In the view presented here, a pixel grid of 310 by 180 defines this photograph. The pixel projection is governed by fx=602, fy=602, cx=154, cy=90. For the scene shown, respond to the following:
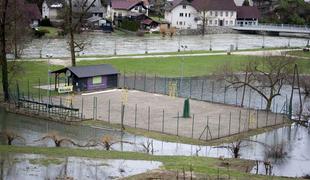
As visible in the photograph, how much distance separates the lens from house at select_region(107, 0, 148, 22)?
339ft

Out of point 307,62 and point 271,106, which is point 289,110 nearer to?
point 271,106

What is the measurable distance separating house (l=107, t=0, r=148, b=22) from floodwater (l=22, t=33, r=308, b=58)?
1456 cm

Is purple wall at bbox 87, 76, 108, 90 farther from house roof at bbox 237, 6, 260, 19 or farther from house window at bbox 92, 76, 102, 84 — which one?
house roof at bbox 237, 6, 260, 19

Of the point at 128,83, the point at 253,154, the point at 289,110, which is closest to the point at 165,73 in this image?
the point at 128,83

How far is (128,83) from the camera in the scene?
151 ft

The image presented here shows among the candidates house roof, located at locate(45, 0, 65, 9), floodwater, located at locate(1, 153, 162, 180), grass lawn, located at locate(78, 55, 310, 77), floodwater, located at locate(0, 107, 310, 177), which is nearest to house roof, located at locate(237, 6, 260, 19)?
house roof, located at locate(45, 0, 65, 9)

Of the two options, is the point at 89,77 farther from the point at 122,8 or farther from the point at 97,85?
the point at 122,8

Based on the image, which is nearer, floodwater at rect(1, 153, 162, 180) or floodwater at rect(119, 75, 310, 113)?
floodwater at rect(1, 153, 162, 180)

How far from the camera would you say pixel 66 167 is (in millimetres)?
23141

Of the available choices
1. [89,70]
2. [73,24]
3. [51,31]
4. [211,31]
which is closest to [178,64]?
[89,70]

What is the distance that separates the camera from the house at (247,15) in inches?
4122

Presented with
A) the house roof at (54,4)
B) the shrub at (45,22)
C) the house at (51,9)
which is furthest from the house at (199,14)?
the shrub at (45,22)

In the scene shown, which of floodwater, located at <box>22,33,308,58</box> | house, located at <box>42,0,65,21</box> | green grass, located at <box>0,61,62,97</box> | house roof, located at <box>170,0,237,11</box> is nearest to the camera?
green grass, located at <box>0,61,62,97</box>

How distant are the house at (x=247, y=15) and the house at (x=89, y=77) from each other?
6395 cm
